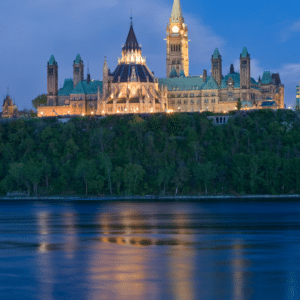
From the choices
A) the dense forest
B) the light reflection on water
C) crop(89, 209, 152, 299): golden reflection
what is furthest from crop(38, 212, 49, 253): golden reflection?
the dense forest

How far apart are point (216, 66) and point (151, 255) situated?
146 metres

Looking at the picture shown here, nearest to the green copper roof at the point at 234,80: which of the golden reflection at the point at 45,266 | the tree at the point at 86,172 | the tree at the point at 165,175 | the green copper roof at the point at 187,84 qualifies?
the green copper roof at the point at 187,84

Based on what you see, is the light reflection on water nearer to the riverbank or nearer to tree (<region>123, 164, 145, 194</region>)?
the riverbank

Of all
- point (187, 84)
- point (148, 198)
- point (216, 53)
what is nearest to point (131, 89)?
point (187, 84)

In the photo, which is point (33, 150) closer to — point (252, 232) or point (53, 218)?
point (53, 218)

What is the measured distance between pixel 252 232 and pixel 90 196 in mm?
66358

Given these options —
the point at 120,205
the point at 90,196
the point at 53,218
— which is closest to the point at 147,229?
the point at 53,218

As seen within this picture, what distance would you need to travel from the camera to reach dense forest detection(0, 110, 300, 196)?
13350 cm

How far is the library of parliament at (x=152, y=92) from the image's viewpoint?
7313 inches

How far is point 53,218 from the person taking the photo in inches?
3691

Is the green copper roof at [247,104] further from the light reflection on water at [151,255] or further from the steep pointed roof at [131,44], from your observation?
the light reflection on water at [151,255]

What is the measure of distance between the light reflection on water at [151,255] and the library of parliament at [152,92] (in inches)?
3554

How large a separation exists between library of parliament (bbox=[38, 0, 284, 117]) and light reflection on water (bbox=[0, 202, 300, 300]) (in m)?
90.3

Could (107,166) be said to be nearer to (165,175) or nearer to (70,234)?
(165,175)
